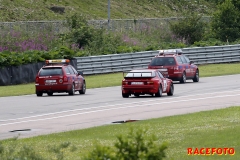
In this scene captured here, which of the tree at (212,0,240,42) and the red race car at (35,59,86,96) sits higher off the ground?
the tree at (212,0,240,42)

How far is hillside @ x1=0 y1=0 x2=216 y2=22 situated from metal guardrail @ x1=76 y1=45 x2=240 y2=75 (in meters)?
11.5

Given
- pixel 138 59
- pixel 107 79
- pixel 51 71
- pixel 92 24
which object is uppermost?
pixel 92 24

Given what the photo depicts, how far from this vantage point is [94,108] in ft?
74.7

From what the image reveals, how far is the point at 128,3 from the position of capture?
2894 inches

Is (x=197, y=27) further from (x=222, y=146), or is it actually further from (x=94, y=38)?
(x=222, y=146)

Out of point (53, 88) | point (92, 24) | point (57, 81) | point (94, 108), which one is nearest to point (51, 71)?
point (57, 81)

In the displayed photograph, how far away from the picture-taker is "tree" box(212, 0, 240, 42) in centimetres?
6028

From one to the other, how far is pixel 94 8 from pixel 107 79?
2907 centimetres

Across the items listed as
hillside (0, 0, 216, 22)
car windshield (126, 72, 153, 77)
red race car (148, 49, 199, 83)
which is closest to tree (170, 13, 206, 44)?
hillside (0, 0, 216, 22)

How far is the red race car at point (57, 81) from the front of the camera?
30.4 m

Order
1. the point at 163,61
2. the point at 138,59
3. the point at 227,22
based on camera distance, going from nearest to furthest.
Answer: the point at 163,61 → the point at 138,59 → the point at 227,22

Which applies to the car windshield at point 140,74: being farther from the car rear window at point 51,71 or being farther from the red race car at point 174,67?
the red race car at point 174,67

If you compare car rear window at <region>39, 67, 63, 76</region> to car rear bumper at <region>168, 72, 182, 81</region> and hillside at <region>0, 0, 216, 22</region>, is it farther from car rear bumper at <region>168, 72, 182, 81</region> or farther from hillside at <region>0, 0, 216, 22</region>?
hillside at <region>0, 0, 216, 22</region>

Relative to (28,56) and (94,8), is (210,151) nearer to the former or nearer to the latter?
(28,56)
